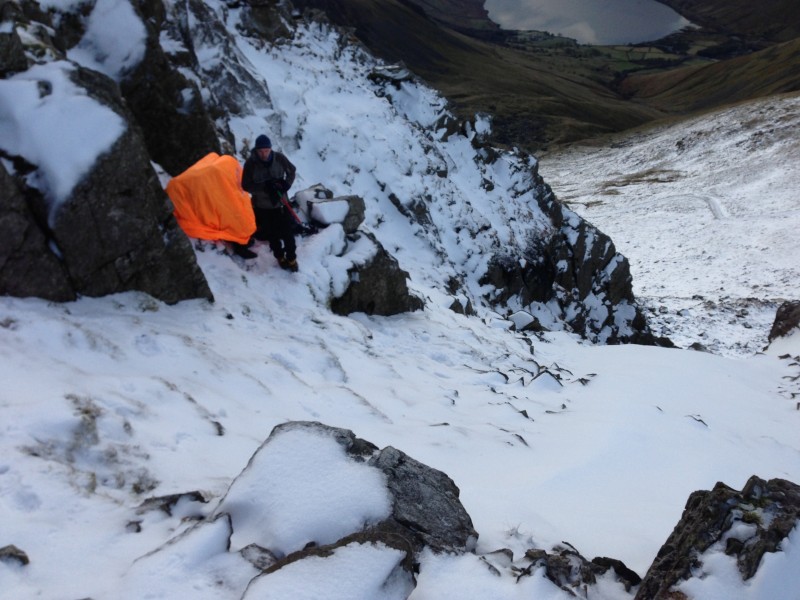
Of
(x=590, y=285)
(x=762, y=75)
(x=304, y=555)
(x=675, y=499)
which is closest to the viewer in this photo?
(x=304, y=555)

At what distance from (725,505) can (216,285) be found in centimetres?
653

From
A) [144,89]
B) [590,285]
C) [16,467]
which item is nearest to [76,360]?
[16,467]

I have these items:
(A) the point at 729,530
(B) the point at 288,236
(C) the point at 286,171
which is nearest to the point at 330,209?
(B) the point at 288,236

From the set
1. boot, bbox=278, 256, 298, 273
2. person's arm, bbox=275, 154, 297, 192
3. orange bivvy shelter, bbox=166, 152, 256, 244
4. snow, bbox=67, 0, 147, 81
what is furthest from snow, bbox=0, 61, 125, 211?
boot, bbox=278, 256, 298, 273

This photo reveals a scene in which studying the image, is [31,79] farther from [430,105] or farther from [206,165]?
[430,105]

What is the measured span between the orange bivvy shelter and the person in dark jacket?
0.23m

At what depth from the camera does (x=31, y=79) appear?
573cm

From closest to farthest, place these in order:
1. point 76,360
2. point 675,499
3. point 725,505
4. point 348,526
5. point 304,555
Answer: point 304,555
point 348,526
point 725,505
point 76,360
point 675,499

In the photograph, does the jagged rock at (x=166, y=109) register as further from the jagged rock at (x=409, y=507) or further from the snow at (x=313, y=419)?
the jagged rock at (x=409, y=507)

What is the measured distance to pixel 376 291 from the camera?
10.5 m

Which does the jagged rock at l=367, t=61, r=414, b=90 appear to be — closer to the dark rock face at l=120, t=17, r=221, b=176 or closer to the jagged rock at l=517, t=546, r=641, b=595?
the dark rock face at l=120, t=17, r=221, b=176

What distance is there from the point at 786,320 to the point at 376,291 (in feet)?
37.8

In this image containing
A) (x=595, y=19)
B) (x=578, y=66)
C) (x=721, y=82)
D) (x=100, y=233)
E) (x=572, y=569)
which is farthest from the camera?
(x=595, y=19)

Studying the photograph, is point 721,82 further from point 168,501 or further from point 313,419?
point 168,501
